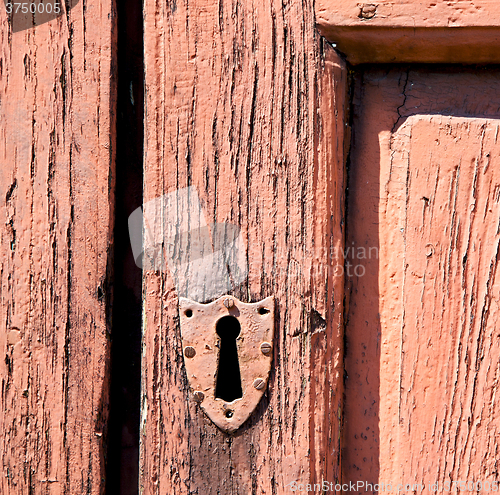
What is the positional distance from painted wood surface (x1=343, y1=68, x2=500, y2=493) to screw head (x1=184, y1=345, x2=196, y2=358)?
240 mm

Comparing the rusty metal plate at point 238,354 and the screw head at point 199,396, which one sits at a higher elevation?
the rusty metal plate at point 238,354

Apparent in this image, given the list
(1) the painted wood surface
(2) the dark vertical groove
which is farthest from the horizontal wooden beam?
(2) the dark vertical groove

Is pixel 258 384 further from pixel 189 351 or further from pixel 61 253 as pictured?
pixel 61 253

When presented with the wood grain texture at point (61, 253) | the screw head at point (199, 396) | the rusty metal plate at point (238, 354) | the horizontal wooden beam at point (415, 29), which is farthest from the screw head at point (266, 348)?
the horizontal wooden beam at point (415, 29)

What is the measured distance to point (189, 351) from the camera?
52cm

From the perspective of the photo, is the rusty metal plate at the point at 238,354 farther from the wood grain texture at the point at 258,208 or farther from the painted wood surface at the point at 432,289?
the painted wood surface at the point at 432,289

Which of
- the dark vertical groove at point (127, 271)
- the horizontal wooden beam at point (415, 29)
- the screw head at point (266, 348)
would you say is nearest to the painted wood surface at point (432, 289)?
the horizontal wooden beam at point (415, 29)

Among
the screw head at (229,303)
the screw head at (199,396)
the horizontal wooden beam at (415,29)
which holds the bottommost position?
the screw head at (199,396)

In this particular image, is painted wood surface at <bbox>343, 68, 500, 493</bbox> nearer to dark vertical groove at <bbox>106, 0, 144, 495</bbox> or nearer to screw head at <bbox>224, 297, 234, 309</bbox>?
screw head at <bbox>224, 297, 234, 309</bbox>

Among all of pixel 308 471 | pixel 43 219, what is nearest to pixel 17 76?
pixel 43 219

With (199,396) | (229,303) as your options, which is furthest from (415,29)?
(199,396)

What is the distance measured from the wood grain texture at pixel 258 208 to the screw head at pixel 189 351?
0.02m

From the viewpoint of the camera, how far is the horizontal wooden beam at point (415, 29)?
0.49 m

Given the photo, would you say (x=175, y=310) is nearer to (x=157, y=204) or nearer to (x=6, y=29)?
(x=157, y=204)
